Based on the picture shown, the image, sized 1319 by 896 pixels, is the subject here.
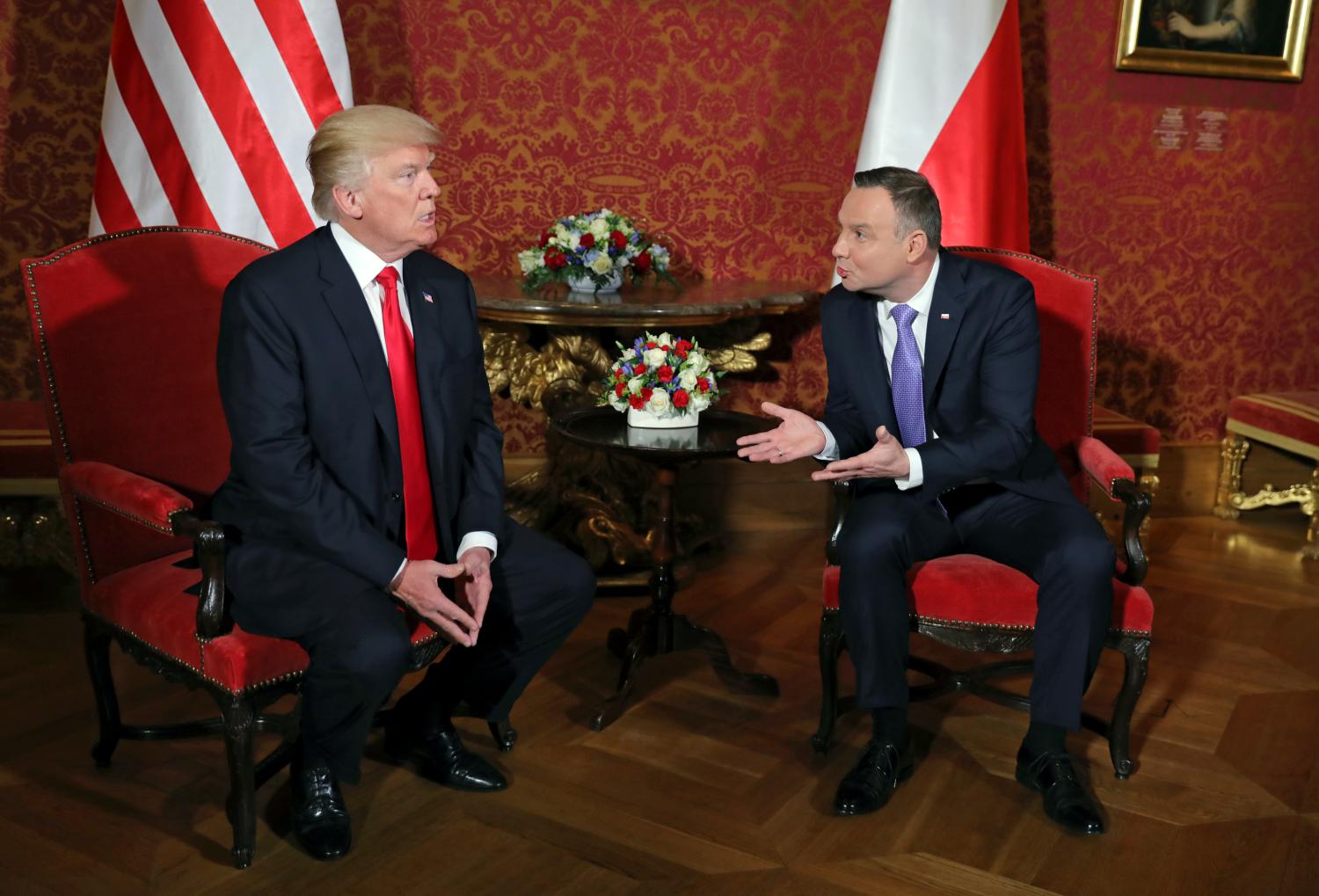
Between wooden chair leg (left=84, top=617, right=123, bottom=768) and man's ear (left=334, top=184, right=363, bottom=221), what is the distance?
3.35ft

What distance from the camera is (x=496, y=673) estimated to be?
265cm

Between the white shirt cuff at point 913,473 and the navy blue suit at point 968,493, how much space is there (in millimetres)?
15

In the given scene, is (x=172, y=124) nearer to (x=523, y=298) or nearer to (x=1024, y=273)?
(x=523, y=298)

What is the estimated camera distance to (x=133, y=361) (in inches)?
104

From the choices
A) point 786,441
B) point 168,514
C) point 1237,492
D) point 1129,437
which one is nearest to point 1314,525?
point 1237,492

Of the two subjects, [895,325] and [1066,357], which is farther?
[1066,357]

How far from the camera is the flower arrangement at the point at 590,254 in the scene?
394cm

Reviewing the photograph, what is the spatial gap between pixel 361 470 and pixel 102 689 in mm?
844

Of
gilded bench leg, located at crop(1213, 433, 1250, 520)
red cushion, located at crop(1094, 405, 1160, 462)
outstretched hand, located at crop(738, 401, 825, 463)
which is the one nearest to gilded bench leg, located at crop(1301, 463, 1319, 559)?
gilded bench leg, located at crop(1213, 433, 1250, 520)

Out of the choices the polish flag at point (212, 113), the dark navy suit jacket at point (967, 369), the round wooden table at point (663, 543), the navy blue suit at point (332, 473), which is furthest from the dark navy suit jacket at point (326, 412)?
the polish flag at point (212, 113)

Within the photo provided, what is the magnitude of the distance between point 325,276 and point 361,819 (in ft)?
3.72

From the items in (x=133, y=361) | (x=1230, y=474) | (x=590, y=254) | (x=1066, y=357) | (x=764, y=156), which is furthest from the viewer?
(x=1230, y=474)

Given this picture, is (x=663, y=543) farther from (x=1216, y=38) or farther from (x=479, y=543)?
(x=1216, y=38)

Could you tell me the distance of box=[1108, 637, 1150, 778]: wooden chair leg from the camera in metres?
2.75
